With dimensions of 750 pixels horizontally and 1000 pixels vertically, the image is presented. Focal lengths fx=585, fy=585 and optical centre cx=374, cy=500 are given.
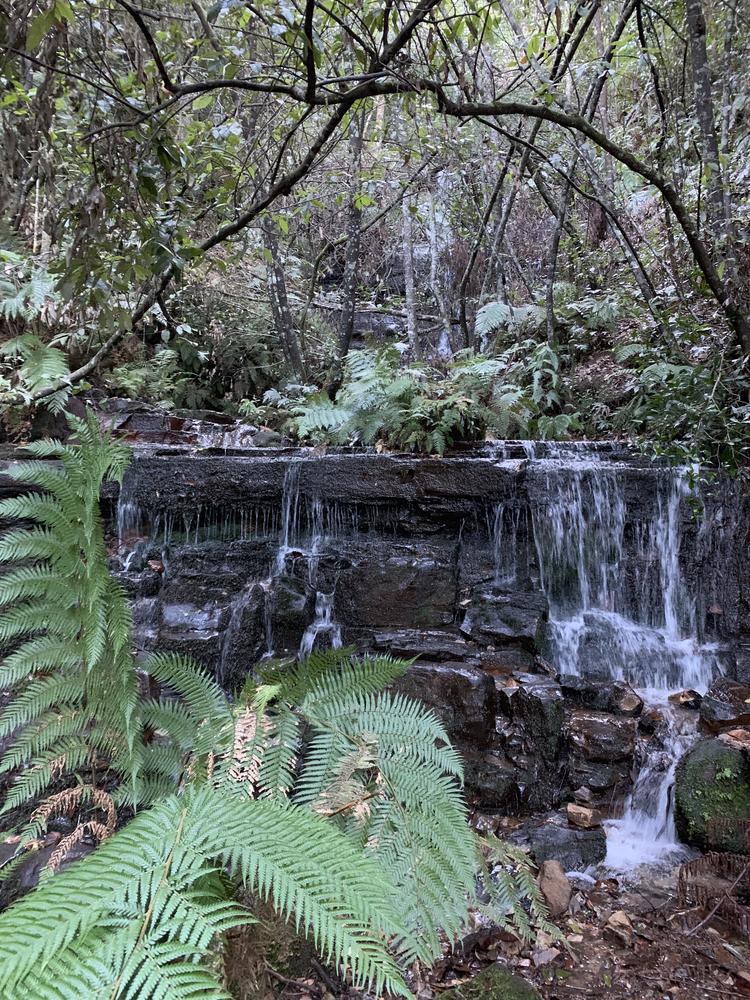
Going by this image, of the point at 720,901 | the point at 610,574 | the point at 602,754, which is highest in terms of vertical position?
the point at 610,574

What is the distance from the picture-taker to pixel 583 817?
376 centimetres

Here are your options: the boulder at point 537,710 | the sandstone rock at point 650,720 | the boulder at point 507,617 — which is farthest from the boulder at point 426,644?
the sandstone rock at point 650,720

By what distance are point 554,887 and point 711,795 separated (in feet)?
3.93

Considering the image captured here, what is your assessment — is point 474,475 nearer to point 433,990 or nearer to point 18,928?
point 433,990

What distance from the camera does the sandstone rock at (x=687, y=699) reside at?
4618mm

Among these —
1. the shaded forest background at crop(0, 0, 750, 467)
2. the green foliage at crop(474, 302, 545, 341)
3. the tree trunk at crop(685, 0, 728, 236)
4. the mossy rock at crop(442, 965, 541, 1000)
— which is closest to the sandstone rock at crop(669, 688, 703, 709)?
the shaded forest background at crop(0, 0, 750, 467)

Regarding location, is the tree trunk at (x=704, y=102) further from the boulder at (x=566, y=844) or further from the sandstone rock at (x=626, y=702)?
the boulder at (x=566, y=844)

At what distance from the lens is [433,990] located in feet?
7.51

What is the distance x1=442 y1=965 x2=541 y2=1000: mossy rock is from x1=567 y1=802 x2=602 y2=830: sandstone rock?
1.68m

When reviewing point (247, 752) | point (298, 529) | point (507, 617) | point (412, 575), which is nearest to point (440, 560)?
point (412, 575)

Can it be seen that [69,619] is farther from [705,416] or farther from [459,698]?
[705,416]

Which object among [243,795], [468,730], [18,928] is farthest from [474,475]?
[18,928]

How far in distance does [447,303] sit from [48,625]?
39.2ft

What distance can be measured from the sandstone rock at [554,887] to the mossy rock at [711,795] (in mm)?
889
